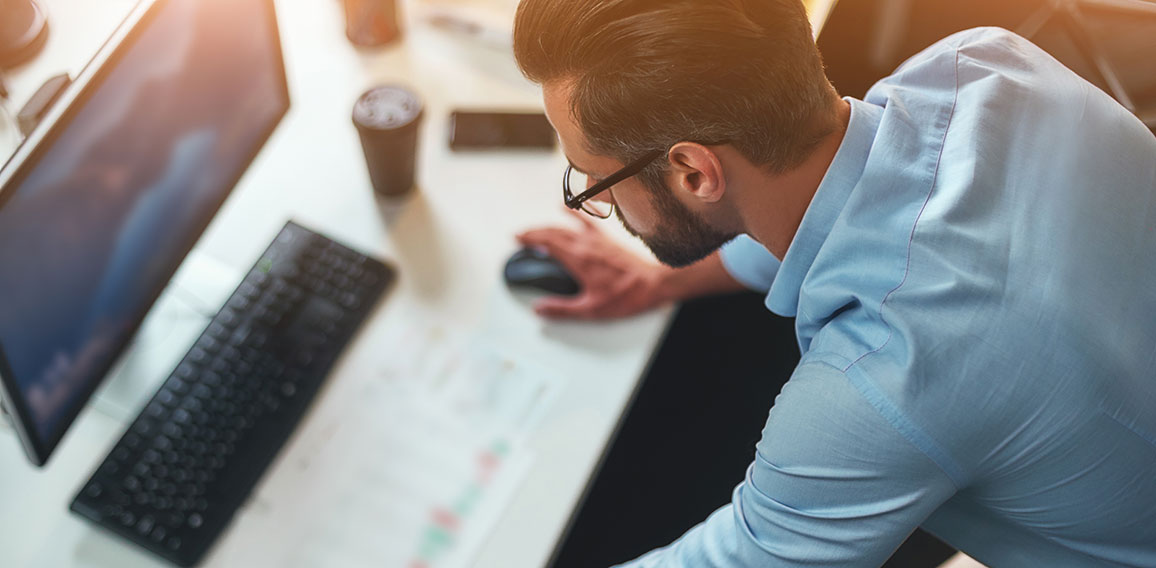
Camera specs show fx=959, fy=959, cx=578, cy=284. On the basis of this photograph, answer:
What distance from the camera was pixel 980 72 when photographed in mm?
963

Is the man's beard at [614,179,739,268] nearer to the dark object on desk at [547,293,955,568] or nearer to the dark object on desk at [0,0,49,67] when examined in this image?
the dark object on desk at [547,293,955,568]

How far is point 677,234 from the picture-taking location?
1.00 meters

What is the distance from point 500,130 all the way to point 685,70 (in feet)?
1.79

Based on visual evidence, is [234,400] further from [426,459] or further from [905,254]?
[905,254]

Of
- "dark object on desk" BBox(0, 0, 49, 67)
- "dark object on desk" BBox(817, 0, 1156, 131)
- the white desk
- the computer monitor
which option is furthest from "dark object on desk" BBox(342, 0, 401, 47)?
"dark object on desk" BBox(817, 0, 1156, 131)

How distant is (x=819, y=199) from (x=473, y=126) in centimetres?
57

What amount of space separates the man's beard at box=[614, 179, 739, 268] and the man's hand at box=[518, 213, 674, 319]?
11 cm

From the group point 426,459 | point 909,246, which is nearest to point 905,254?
point 909,246

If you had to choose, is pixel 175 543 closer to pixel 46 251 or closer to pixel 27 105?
pixel 46 251

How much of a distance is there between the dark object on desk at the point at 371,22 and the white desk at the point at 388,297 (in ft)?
0.06

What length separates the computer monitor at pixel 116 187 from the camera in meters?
0.81

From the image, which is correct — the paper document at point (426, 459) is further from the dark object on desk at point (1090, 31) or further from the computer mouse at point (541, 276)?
the dark object on desk at point (1090, 31)

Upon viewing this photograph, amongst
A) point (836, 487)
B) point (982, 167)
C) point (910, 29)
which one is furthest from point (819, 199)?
point (910, 29)

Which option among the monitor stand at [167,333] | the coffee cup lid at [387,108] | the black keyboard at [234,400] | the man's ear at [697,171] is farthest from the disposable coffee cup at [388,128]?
the man's ear at [697,171]
